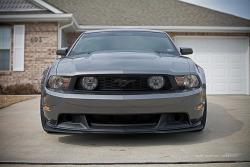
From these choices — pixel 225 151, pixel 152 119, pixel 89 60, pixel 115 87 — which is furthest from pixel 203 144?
pixel 89 60

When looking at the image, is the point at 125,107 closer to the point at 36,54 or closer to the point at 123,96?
the point at 123,96

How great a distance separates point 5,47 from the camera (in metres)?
11.4

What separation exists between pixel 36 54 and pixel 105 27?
3.21m

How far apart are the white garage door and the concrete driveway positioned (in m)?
8.16

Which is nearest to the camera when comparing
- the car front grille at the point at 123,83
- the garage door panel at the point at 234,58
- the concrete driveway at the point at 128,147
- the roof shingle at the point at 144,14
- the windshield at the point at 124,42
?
the concrete driveway at the point at 128,147

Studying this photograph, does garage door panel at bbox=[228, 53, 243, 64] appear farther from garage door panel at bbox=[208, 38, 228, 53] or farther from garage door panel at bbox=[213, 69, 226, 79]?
garage door panel at bbox=[213, 69, 226, 79]

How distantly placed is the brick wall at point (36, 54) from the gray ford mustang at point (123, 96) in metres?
8.32

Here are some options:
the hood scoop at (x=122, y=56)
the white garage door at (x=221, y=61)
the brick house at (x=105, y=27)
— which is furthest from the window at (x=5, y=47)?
the hood scoop at (x=122, y=56)

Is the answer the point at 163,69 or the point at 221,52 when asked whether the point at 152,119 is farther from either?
the point at 221,52

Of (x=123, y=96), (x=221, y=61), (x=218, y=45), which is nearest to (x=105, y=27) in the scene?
(x=218, y=45)

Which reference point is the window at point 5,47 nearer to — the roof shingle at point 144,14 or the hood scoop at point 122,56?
the roof shingle at point 144,14

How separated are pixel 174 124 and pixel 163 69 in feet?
2.01

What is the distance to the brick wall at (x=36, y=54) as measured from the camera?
1109 centimetres

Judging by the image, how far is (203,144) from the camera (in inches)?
118
